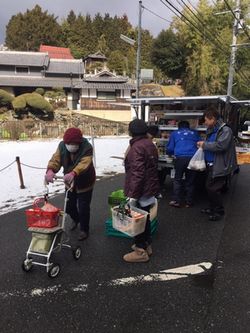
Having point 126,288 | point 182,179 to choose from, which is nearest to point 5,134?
point 182,179

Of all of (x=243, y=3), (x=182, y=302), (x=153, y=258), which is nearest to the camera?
(x=182, y=302)

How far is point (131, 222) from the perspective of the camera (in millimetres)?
3934

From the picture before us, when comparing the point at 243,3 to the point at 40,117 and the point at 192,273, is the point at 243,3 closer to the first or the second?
the point at 40,117

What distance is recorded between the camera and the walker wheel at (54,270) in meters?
3.69

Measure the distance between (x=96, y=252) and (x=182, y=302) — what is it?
1509 mm

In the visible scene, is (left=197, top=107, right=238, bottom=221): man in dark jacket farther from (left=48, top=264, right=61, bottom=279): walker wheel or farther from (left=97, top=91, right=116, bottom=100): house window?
(left=97, top=91, right=116, bottom=100): house window

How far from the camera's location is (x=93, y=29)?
Answer: 7000 centimetres

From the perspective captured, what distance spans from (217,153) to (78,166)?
249 cm

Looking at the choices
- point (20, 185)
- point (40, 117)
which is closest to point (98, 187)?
point (20, 185)

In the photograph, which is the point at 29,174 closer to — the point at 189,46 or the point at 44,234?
the point at 44,234

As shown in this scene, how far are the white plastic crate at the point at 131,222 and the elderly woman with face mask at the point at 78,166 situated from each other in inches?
23.2

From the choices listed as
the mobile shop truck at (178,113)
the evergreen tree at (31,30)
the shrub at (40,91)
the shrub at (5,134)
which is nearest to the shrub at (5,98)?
the shrub at (40,91)

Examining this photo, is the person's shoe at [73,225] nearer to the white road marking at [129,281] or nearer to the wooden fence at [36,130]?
the white road marking at [129,281]

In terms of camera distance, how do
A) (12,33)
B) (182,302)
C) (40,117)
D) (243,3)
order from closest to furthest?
(182,302) < (40,117) < (243,3) < (12,33)
